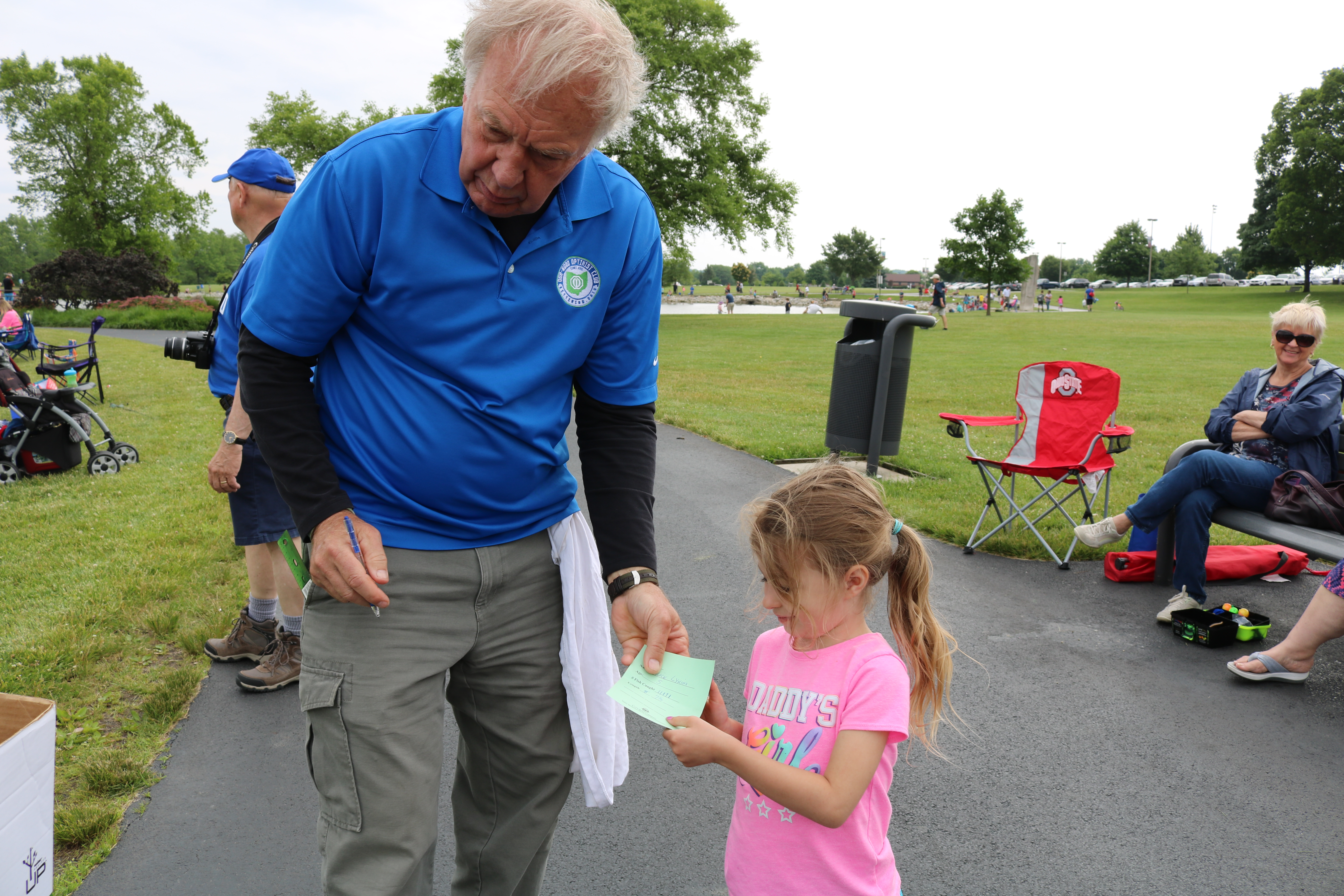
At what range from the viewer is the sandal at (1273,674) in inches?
158

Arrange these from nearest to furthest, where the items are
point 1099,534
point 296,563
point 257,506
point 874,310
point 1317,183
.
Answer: point 296,563 → point 257,506 → point 1099,534 → point 874,310 → point 1317,183

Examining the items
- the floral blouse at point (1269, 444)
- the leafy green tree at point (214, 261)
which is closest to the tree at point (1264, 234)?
the floral blouse at point (1269, 444)

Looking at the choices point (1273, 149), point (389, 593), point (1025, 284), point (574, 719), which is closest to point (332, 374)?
point (389, 593)

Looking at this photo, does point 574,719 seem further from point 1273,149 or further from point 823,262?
point 823,262

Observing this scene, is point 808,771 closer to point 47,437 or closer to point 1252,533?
point 1252,533

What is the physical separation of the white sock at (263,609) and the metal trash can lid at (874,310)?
18.3 ft

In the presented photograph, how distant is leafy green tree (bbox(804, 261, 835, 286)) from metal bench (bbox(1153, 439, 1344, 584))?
112 metres

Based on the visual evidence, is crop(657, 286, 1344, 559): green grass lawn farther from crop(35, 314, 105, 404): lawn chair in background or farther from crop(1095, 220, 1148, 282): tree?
crop(1095, 220, 1148, 282): tree

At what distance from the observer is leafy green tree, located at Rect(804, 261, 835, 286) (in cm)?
11844

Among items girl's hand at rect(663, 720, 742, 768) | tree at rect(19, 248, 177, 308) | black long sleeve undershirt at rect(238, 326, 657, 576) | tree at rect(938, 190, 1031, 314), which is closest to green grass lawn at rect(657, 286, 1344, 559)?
girl's hand at rect(663, 720, 742, 768)

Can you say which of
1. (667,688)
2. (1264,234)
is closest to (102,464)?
(667,688)

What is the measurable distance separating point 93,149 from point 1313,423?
2459 inches

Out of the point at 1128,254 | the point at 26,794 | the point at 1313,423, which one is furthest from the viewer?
the point at 1128,254

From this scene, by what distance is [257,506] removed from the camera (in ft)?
12.8
